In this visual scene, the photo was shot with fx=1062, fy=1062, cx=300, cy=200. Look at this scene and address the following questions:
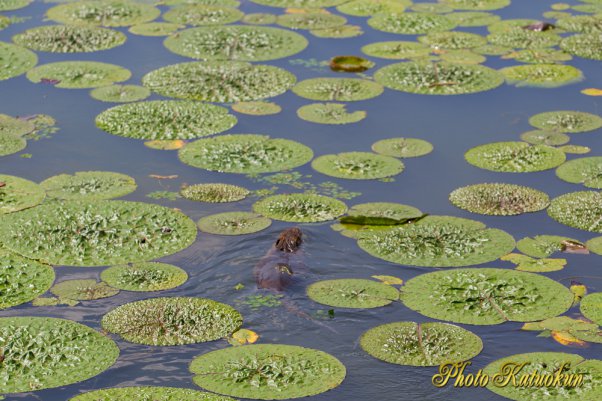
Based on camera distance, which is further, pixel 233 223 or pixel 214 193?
pixel 214 193

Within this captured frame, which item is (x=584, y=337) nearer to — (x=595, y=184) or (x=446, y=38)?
(x=595, y=184)

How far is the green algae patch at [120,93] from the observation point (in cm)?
1303

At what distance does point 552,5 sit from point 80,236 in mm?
9826

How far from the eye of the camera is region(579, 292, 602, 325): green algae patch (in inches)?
344

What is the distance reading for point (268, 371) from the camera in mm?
7859

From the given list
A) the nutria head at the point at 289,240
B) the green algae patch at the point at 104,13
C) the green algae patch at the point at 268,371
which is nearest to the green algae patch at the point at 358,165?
the nutria head at the point at 289,240

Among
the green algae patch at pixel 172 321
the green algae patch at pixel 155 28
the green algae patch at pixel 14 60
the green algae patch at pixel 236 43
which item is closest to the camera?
the green algae patch at pixel 172 321

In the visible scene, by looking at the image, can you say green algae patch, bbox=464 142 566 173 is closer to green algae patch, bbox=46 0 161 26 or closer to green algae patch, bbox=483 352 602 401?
green algae patch, bbox=483 352 602 401

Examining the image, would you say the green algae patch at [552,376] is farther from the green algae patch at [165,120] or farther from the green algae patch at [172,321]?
the green algae patch at [165,120]

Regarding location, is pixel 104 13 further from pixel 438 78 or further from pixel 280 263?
pixel 280 263

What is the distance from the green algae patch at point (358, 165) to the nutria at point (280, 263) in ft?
5.06

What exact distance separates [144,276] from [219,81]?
4.72 meters

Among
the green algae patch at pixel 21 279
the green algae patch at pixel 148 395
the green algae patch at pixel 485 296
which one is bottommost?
the green algae patch at pixel 21 279

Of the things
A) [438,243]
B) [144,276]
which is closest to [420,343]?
[438,243]
